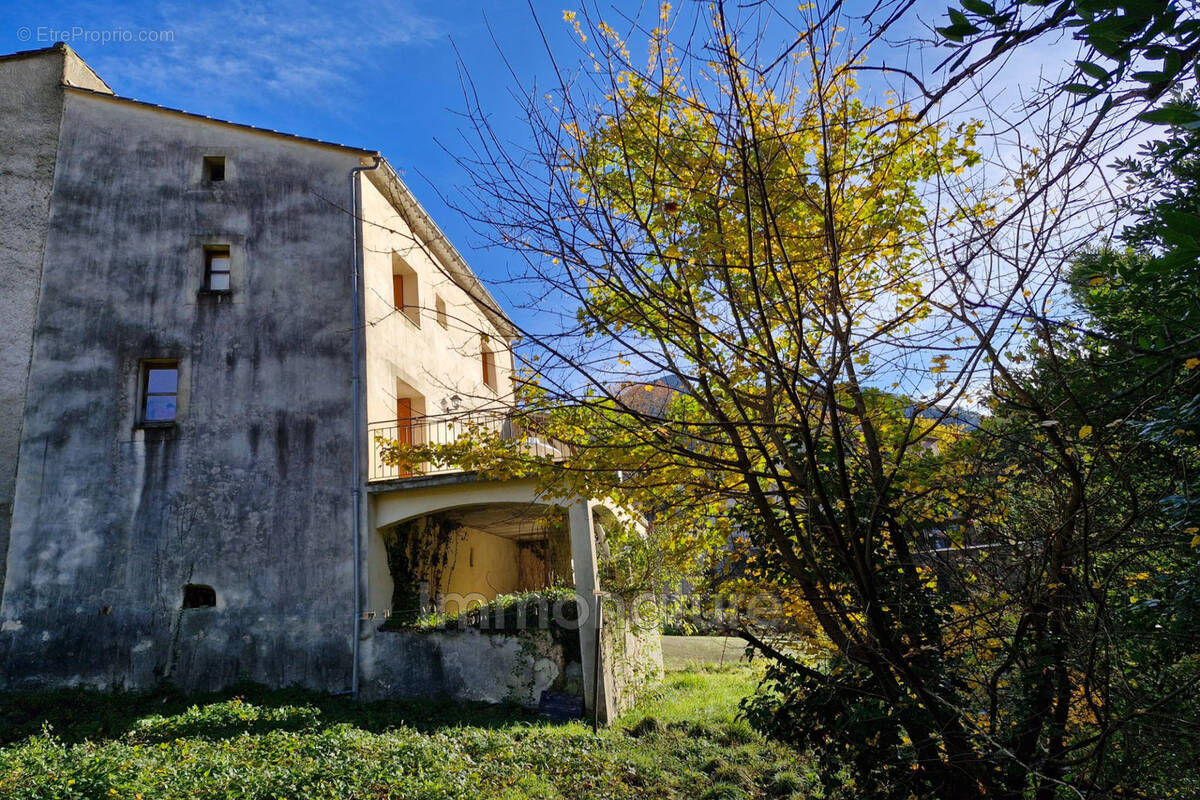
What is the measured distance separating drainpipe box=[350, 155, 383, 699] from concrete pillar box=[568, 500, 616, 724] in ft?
10.5

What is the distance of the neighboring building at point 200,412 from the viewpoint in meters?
11.4

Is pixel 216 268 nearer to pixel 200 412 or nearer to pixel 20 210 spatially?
pixel 200 412

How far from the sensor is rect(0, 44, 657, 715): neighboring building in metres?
11.4

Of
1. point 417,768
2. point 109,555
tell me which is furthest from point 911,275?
point 109,555

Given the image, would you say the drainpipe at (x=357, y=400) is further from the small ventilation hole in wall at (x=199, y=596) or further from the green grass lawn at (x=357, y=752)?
the small ventilation hole in wall at (x=199, y=596)

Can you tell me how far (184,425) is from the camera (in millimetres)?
12281

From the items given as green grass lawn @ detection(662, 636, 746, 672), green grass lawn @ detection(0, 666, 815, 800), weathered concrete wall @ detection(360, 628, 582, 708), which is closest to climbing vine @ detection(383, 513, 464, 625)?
weathered concrete wall @ detection(360, 628, 582, 708)

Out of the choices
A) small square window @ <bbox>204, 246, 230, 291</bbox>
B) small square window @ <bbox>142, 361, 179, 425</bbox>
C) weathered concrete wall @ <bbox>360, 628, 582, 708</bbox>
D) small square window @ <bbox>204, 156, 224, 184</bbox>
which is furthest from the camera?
small square window @ <bbox>204, 156, 224, 184</bbox>

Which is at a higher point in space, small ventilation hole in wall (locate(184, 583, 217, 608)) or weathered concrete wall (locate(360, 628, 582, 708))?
small ventilation hole in wall (locate(184, 583, 217, 608))

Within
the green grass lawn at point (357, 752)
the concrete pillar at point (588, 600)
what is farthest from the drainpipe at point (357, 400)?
the concrete pillar at point (588, 600)

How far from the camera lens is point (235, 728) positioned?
9.05 metres

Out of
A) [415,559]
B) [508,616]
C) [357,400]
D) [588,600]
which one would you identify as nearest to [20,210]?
[357,400]

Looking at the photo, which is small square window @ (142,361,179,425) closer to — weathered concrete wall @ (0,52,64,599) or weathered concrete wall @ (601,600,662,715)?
weathered concrete wall @ (0,52,64,599)

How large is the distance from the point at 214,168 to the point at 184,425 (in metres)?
4.75
